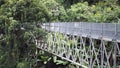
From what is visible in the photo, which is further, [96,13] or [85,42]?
[96,13]

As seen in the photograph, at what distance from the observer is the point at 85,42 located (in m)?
17.2

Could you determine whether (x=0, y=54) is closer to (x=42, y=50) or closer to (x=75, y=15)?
(x=42, y=50)

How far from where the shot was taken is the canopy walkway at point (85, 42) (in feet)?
34.0

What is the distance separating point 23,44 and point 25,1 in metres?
2.95

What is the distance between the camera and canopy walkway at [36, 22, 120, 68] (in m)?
10.4

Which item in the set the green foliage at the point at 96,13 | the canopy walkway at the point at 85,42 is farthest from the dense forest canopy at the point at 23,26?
the canopy walkway at the point at 85,42

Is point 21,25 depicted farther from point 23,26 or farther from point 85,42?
point 85,42

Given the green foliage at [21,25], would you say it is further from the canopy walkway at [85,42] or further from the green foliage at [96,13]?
the green foliage at [96,13]

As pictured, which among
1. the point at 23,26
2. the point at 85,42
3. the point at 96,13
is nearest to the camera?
the point at 85,42

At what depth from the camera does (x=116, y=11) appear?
2042 cm

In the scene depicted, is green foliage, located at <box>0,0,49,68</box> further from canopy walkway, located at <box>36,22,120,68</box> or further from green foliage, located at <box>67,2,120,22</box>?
green foliage, located at <box>67,2,120,22</box>

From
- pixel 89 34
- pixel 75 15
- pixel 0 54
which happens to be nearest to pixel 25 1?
pixel 0 54

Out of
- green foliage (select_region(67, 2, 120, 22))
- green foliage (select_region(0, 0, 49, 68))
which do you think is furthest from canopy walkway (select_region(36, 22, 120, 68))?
green foliage (select_region(67, 2, 120, 22))

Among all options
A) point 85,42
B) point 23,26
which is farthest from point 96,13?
point 23,26
